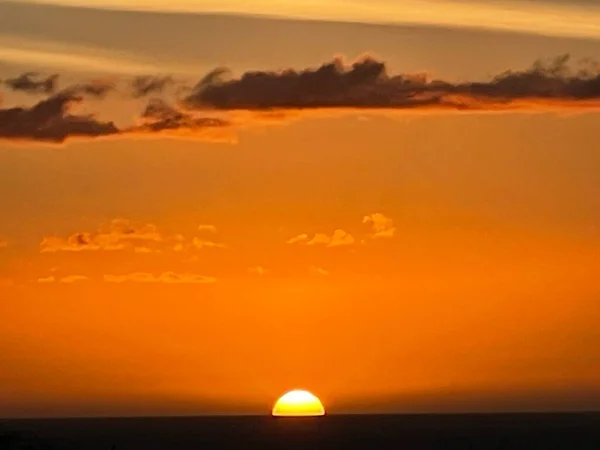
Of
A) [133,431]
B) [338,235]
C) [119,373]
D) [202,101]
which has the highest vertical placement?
[133,431]

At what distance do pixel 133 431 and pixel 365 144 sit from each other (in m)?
15.4

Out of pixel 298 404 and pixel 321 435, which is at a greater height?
pixel 321 435

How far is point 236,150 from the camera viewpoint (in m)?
5.38

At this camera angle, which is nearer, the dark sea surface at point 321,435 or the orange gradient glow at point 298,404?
the orange gradient glow at point 298,404

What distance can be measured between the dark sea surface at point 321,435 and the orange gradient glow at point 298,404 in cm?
290

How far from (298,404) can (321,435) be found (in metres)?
6.98

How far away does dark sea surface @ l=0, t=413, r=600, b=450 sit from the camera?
1240 centimetres

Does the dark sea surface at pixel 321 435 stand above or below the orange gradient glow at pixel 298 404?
above

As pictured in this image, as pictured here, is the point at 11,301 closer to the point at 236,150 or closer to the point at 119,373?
the point at 119,373

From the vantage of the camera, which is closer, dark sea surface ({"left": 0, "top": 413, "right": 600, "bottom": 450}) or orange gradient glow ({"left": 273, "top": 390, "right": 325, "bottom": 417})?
orange gradient glow ({"left": 273, "top": 390, "right": 325, "bottom": 417})

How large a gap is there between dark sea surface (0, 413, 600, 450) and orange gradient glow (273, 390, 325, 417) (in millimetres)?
2902

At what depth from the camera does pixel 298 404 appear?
6441mm

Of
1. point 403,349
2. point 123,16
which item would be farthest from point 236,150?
point 403,349

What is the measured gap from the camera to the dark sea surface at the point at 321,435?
12.4 meters
